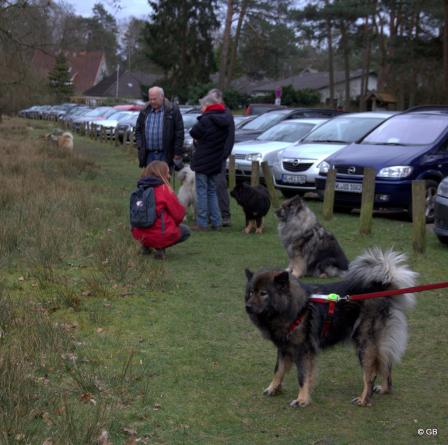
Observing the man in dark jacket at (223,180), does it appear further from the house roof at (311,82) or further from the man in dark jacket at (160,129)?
the house roof at (311,82)

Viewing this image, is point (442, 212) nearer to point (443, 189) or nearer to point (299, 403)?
point (443, 189)

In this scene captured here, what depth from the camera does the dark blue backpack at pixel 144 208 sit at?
32.6 feet

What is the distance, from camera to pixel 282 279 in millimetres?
5199

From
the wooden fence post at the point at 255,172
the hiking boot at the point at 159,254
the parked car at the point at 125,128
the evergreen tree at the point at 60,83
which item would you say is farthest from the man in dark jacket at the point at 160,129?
the evergreen tree at the point at 60,83

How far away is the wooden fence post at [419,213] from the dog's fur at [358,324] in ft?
17.5

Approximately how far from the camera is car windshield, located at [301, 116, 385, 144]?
54.6 ft

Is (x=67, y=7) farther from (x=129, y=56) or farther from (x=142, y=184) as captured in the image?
(x=129, y=56)

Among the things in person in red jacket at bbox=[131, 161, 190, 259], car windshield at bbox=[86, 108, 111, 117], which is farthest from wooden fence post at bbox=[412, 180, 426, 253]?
car windshield at bbox=[86, 108, 111, 117]

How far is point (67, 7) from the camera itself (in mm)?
22453

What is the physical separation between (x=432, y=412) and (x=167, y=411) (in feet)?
6.15

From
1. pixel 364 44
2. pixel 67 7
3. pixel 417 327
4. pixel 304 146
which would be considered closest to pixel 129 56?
pixel 364 44

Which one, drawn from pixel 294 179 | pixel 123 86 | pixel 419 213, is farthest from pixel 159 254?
pixel 123 86

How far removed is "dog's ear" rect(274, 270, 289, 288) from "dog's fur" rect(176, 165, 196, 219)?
8.06 m

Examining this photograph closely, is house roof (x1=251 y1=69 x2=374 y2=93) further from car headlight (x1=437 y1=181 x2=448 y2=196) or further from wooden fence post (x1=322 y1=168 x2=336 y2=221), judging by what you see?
car headlight (x1=437 y1=181 x2=448 y2=196)
